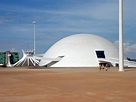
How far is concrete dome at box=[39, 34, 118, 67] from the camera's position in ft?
281

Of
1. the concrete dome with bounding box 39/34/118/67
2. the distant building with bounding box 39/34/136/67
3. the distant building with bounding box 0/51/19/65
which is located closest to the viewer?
the distant building with bounding box 39/34/136/67

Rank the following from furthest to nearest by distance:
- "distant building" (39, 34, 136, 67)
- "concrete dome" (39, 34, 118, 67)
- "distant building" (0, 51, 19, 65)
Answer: "distant building" (0, 51, 19, 65)
"concrete dome" (39, 34, 118, 67)
"distant building" (39, 34, 136, 67)

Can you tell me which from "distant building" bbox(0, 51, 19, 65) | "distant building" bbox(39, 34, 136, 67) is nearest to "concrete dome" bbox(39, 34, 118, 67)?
"distant building" bbox(39, 34, 136, 67)

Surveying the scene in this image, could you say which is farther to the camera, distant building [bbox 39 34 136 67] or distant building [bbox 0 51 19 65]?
distant building [bbox 0 51 19 65]

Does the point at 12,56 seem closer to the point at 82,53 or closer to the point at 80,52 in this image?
the point at 80,52

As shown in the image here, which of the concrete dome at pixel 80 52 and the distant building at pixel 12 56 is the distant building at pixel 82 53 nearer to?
the concrete dome at pixel 80 52

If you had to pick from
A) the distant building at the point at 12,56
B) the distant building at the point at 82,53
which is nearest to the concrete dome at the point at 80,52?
the distant building at the point at 82,53

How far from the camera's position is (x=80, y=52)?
8669 centimetres

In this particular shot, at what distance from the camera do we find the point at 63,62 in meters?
86.2

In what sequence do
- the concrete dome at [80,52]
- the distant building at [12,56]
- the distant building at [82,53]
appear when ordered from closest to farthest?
1. the distant building at [82,53]
2. the concrete dome at [80,52]
3. the distant building at [12,56]

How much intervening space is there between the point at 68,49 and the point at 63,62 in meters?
4.57

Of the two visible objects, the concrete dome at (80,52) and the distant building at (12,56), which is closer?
the concrete dome at (80,52)

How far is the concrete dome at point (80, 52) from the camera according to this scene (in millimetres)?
85500

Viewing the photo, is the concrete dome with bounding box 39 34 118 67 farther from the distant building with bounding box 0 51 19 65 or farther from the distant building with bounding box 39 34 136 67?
the distant building with bounding box 0 51 19 65
